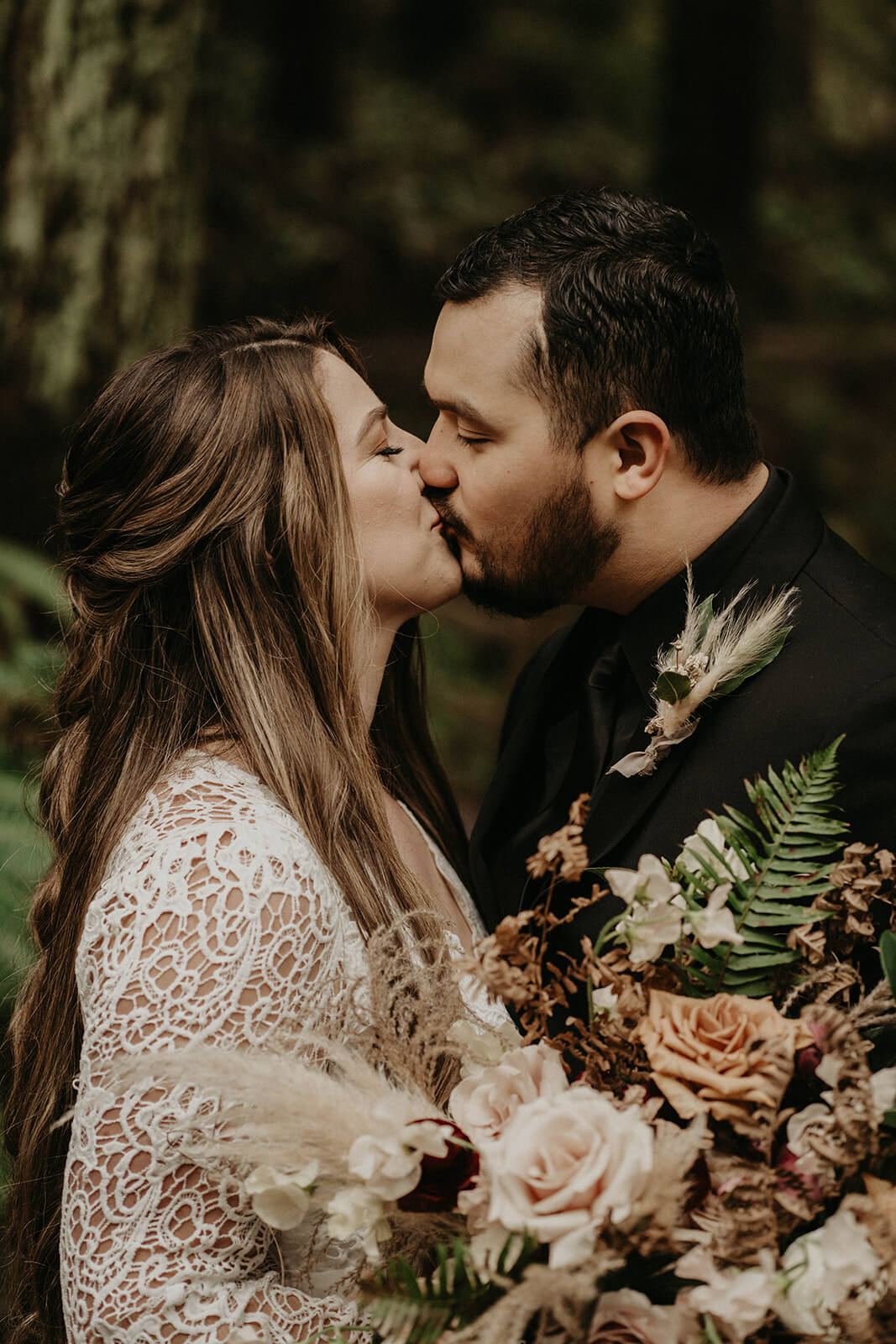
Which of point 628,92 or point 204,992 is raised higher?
point 628,92

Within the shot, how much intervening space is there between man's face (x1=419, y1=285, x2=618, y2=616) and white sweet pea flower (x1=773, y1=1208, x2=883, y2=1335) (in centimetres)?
173

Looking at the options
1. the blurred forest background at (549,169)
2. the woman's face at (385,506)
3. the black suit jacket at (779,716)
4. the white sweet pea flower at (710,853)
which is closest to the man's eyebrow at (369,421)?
the woman's face at (385,506)

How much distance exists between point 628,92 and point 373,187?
2.44 m

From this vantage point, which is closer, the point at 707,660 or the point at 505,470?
the point at 707,660

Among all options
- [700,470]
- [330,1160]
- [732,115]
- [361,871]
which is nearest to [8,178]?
[700,470]

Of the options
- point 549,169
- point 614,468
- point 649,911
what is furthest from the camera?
point 549,169

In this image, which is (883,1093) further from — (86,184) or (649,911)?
(86,184)

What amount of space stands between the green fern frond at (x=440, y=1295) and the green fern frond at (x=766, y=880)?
1.25ft

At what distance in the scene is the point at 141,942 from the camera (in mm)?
1828

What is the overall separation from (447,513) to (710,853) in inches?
56.9

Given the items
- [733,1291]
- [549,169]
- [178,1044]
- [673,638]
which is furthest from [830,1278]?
[549,169]

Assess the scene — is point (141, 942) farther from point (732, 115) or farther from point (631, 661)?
point (732, 115)

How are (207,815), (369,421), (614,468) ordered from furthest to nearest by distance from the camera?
(614,468), (369,421), (207,815)

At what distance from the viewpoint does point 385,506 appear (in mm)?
2518
